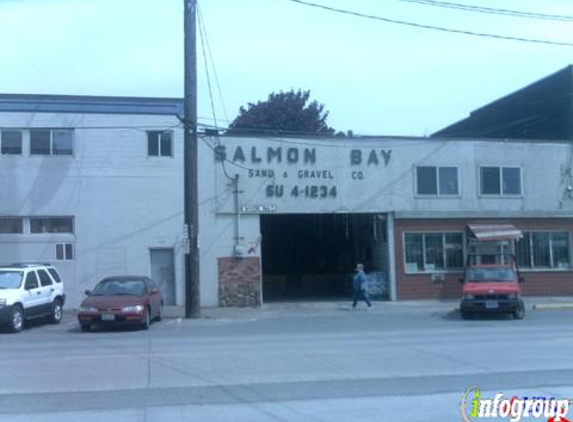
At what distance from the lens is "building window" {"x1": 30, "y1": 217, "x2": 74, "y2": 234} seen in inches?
1158

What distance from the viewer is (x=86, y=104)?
2952cm

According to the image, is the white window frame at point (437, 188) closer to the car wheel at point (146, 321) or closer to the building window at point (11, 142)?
the car wheel at point (146, 321)

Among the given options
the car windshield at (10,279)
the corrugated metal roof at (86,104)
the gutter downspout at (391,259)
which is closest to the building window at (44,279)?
the car windshield at (10,279)

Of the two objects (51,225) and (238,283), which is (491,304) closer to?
(238,283)

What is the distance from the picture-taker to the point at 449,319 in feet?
80.6

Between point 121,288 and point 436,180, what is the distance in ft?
47.2

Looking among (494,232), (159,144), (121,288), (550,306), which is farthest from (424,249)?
(121,288)

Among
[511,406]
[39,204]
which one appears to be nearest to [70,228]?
[39,204]

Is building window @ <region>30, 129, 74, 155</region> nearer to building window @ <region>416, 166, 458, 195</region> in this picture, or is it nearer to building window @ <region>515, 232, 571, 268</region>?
building window @ <region>416, 166, 458, 195</region>

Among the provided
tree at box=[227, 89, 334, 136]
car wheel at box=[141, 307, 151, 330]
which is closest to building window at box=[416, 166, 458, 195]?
car wheel at box=[141, 307, 151, 330]

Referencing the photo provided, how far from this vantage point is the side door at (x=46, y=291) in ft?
77.0

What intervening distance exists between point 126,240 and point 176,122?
15.2 ft

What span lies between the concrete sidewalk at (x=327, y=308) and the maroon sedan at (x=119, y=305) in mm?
3480

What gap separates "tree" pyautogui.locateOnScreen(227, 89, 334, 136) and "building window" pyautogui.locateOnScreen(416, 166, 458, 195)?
22059mm
